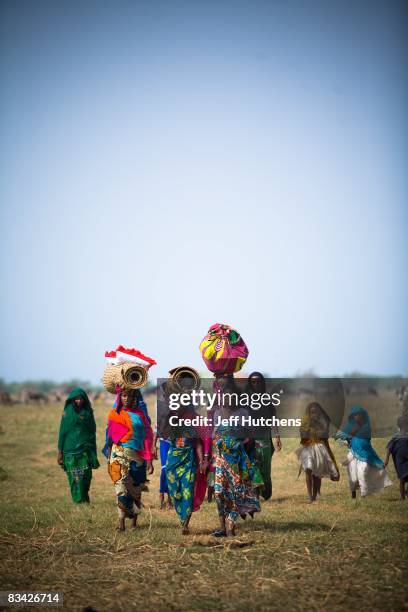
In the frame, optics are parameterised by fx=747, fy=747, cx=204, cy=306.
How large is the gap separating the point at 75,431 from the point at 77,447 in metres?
0.28

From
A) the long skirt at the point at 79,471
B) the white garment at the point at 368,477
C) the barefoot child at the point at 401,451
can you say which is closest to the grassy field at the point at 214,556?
the white garment at the point at 368,477

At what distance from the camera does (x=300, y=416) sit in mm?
13711

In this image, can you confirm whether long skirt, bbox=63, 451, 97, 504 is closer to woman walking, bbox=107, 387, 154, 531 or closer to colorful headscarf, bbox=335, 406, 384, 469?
woman walking, bbox=107, 387, 154, 531

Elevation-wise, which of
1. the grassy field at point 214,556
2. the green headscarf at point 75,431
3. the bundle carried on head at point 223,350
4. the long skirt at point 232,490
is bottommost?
the grassy field at point 214,556

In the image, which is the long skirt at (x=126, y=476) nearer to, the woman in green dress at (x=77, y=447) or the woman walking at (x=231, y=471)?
the woman walking at (x=231, y=471)

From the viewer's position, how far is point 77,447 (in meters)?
13.2

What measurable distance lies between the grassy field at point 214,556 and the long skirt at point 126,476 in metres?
0.38

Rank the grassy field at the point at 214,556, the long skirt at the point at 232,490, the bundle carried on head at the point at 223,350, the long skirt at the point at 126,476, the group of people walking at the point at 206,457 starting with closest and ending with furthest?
the grassy field at the point at 214,556
the long skirt at the point at 232,490
the group of people walking at the point at 206,457
the bundle carried on head at the point at 223,350
the long skirt at the point at 126,476

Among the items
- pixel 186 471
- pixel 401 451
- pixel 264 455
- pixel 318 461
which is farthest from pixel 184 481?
pixel 401 451

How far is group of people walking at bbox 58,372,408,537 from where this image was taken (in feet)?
33.6

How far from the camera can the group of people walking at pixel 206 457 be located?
10.2 m

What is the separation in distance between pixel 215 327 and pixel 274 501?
476 centimetres

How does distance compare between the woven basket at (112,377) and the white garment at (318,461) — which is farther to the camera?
the white garment at (318,461)

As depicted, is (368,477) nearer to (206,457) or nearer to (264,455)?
(264,455)
